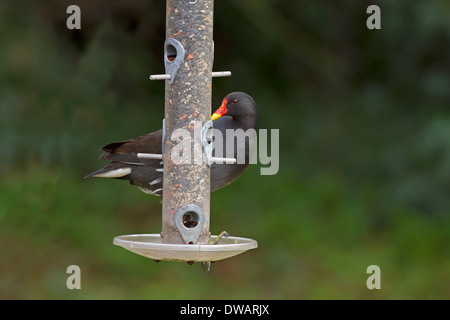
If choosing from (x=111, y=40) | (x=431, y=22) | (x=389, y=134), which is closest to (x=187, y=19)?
(x=431, y=22)

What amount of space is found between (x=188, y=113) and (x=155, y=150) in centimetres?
64

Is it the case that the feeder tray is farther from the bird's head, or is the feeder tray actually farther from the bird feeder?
the bird's head

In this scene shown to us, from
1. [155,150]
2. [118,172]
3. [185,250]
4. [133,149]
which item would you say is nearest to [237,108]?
[155,150]

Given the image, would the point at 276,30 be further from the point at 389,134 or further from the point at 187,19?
the point at 187,19

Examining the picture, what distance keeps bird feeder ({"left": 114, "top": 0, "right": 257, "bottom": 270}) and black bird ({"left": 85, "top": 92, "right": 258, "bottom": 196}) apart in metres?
0.33

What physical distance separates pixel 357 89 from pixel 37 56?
3.74 m

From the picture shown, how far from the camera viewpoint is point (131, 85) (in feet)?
28.6

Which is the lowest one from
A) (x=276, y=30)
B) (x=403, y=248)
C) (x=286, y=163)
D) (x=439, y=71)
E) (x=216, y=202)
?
(x=403, y=248)

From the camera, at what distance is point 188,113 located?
400 centimetres

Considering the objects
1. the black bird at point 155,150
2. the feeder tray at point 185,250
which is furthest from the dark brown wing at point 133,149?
the feeder tray at point 185,250

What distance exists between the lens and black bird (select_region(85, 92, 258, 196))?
4.46 metres

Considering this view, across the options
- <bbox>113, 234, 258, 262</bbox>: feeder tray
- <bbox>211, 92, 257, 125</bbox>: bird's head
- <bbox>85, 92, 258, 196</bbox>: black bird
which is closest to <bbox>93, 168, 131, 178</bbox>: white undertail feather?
<bbox>85, 92, 258, 196</bbox>: black bird

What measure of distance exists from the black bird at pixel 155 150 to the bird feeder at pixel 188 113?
332mm

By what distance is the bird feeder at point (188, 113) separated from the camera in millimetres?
3982
